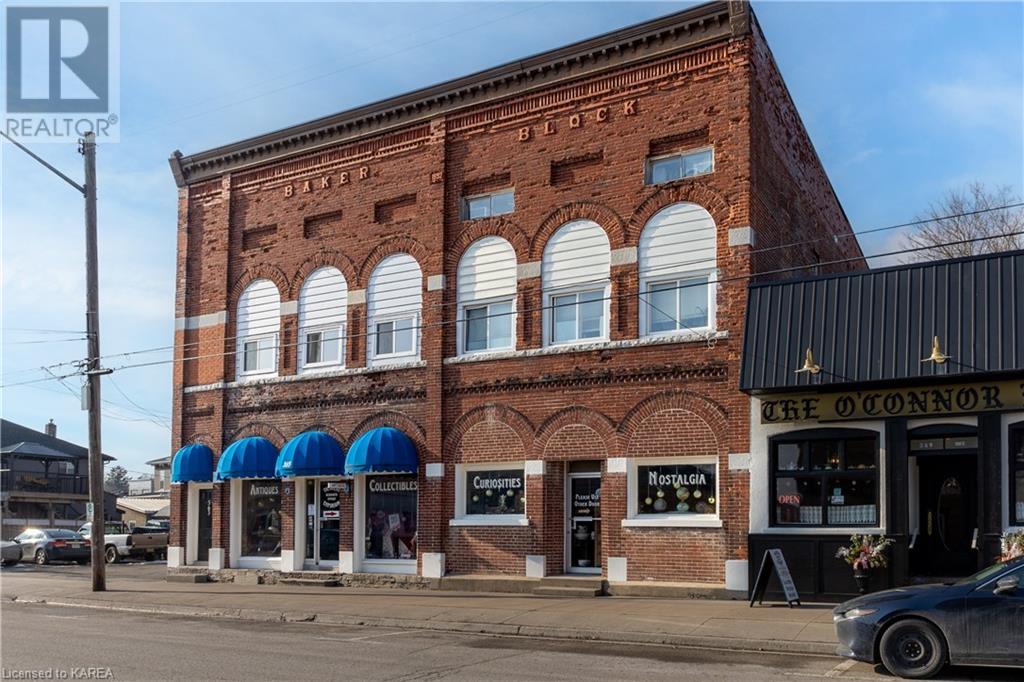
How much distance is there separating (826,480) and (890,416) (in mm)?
1627

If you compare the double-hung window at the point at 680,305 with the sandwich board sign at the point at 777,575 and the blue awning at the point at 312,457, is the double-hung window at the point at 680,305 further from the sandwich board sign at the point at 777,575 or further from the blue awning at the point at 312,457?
the blue awning at the point at 312,457

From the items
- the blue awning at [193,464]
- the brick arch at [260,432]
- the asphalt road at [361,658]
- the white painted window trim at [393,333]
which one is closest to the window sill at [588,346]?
the white painted window trim at [393,333]

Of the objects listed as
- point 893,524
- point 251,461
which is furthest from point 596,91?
point 251,461

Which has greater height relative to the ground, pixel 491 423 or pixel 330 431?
pixel 491 423

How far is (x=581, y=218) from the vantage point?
21.8 metres

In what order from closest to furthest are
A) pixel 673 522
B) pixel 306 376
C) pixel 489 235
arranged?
1. pixel 673 522
2. pixel 489 235
3. pixel 306 376

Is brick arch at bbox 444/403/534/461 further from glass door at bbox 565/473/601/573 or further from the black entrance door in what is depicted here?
the black entrance door

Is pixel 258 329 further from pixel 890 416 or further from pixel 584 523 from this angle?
pixel 890 416

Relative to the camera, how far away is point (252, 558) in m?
26.2

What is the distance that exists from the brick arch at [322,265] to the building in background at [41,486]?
30066mm

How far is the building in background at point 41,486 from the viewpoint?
52.1 metres

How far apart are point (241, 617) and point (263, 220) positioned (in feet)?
37.6

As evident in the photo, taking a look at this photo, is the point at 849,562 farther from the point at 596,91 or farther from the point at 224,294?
the point at 224,294

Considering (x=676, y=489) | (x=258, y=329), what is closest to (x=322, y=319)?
(x=258, y=329)
